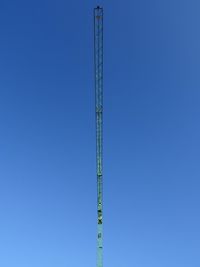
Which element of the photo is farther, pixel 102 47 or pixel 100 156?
pixel 100 156

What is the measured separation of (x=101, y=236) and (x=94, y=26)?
5813 cm

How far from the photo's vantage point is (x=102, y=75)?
362 ft

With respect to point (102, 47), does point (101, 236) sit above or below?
below

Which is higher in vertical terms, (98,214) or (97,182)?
(97,182)

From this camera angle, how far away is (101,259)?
124 m

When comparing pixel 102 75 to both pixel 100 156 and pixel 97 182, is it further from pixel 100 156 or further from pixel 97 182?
pixel 97 182

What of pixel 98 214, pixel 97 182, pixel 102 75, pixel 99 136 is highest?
pixel 102 75

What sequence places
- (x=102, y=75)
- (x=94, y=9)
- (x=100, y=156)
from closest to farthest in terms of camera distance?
(x=94, y=9) < (x=102, y=75) < (x=100, y=156)

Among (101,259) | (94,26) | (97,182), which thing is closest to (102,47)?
(94,26)

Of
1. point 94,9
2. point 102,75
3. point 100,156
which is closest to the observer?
point 94,9

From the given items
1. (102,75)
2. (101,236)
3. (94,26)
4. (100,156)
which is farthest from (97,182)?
(94,26)

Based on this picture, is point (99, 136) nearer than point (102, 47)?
No

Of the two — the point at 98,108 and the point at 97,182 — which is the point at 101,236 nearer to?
the point at 97,182

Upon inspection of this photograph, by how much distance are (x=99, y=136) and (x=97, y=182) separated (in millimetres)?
14177
